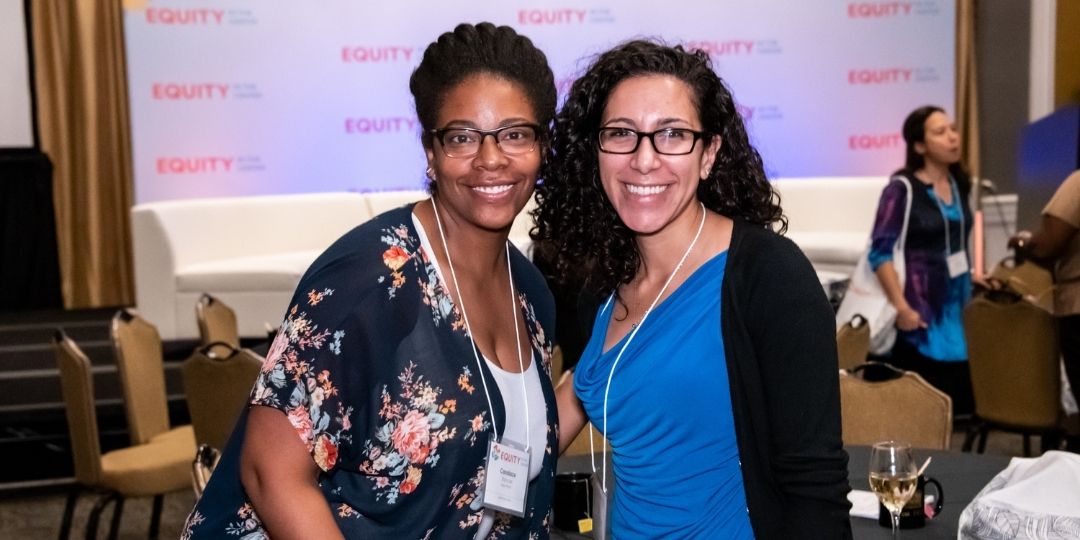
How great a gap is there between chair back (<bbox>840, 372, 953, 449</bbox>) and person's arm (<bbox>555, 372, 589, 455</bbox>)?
1678mm

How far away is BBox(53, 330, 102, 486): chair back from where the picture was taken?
406 centimetres

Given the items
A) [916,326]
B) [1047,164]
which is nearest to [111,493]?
[916,326]

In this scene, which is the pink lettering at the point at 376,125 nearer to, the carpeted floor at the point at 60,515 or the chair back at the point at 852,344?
the carpeted floor at the point at 60,515

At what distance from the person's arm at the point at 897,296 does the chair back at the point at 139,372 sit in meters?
3.03

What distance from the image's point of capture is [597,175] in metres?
1.85

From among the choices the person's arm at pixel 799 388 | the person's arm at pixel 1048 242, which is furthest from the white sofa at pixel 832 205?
the person's arm at pixel 799 388

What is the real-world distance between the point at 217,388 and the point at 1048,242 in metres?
2.90

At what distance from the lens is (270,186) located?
953cm

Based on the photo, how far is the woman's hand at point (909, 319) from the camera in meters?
5.53

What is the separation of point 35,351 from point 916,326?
5080 mm

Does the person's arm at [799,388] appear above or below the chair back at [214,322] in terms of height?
above

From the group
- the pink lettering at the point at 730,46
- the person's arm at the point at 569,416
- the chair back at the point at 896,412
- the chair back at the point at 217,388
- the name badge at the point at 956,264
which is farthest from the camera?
the pink lettering at the point at 730,46

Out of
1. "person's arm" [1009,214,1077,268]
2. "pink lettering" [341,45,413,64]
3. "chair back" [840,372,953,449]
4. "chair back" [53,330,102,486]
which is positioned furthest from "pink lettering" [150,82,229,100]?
"chair back" [840,372,953,449]

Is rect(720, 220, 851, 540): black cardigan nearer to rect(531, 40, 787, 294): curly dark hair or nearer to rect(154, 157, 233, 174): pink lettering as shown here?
rect(531, 40, 787, 294): curly dark hair
